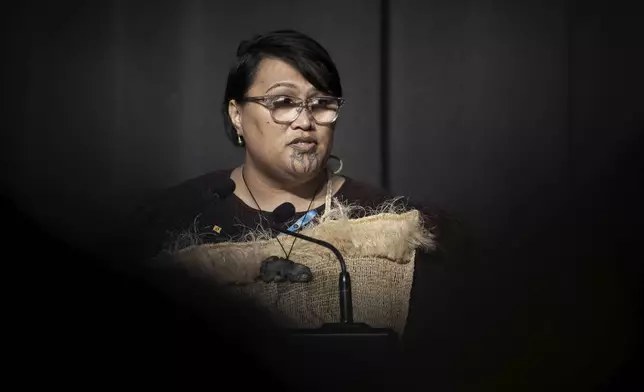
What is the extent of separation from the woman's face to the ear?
0.09ft

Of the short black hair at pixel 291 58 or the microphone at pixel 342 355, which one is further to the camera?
the short black hair at pixel 291 58

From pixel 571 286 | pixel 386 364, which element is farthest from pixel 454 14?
pixel 386 364

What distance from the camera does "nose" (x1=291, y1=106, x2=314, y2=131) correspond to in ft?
4.50

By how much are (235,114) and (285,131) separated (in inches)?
5.8

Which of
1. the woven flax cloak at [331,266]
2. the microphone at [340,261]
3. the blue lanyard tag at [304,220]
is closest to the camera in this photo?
the microphone at [340,261]

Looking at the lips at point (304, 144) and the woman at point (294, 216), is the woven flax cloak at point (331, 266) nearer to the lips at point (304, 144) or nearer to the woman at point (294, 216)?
the woman at point (294, 216)

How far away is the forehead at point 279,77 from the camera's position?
4.50 ft

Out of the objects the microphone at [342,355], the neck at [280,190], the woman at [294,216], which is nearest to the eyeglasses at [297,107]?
the woman at [294,216]

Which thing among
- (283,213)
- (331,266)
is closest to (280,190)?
(283,213)

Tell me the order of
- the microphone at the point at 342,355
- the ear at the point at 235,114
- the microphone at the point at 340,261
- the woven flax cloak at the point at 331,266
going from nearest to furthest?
the microphone at the point at 342,355 < the microphone at the point at 340,261 < the woven flax cloak at the point at 331,266 < the ear at the point at 235,114

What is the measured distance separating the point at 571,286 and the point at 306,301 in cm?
71

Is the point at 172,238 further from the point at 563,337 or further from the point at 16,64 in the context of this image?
the point at 563,337

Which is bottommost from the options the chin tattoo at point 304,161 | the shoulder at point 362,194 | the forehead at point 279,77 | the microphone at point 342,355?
the microphone at point 342,355

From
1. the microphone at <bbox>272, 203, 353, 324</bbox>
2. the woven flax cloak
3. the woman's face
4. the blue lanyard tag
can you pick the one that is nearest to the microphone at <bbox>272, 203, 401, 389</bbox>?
the microphone at <bbox>272, 203, 353, 324</bbox>
